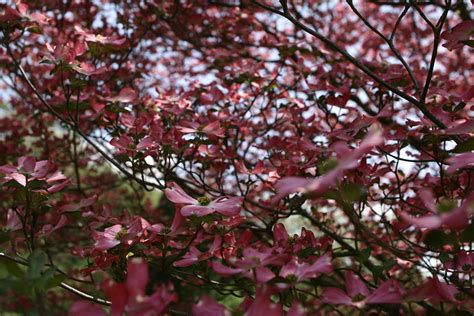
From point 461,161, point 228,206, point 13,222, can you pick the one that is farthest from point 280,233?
point 13,222

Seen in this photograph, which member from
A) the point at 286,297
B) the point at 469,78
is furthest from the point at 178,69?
the point at 286,297

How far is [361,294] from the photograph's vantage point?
909mm

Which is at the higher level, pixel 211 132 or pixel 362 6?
pixel 362 6

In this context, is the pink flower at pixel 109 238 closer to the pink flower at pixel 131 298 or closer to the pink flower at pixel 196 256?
the pink flower at pixel 196 256

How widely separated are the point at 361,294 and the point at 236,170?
854 millimetres

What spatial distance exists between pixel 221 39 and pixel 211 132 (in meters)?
1.53

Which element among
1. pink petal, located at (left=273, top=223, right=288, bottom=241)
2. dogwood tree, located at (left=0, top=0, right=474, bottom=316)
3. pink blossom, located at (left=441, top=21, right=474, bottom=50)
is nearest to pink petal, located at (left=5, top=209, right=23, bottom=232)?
dogwood tree, located at (left=0, top=0, right=474, bottom=316)

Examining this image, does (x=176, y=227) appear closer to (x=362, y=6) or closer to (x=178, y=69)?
(x=178, y=69)

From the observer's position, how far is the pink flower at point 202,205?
107cm

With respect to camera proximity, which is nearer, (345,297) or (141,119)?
(345,297)

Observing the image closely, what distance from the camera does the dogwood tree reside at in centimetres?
85

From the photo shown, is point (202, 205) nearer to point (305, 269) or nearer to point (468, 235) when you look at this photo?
point (305, 269)

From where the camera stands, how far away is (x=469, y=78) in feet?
11.2

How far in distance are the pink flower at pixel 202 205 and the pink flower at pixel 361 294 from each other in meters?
0.27
